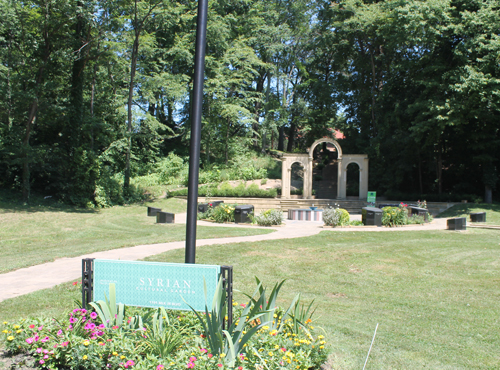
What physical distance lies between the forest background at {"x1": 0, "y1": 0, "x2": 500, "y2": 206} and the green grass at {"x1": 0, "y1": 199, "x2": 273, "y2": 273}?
2692 millimetres

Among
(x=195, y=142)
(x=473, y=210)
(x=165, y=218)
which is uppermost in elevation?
(x=195, y=142)

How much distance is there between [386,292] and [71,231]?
10.6 meters

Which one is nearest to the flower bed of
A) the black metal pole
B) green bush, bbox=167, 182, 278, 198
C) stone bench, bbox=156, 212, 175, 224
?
the black metal pole

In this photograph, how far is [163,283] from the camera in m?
3.47

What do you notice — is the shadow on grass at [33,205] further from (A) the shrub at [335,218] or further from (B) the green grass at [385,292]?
(B) the green grass at [385,292]

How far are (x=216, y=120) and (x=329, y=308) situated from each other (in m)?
26.9

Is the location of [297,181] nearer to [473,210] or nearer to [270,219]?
[473,210]

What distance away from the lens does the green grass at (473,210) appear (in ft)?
57.0

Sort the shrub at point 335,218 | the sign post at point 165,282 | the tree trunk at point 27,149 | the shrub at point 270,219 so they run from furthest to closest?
1. the tree trunk at point 27,149
2. the shrub at point 270,219
3. the shrub at point 335,218
4. the sign post at point 165,282

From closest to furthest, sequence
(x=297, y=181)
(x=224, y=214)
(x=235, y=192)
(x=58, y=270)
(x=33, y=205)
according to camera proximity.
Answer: (x=58, y=270)
(x=224, y=214)
(x=33, y=205)
(x=235, y=192)
(x=297, y=181)

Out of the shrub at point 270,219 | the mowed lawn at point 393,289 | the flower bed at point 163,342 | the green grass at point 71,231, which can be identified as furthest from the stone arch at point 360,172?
the flower bed at point 163,342

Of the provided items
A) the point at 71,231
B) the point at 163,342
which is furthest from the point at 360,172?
the point at 163,342

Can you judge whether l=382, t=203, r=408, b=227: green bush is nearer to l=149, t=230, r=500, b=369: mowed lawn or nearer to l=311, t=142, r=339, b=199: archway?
l=149, t=230, r=500, b=369: mowed lawn

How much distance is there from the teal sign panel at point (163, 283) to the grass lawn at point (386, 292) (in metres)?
1.39
